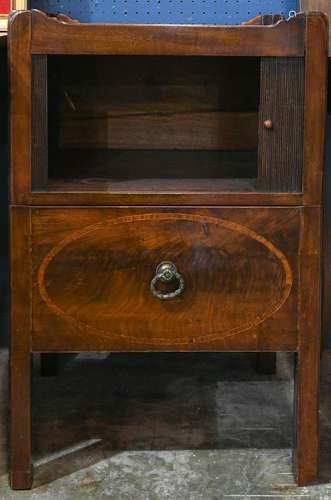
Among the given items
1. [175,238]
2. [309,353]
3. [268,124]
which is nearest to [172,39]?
[268,124]

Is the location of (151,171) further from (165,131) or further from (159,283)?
(159,283)

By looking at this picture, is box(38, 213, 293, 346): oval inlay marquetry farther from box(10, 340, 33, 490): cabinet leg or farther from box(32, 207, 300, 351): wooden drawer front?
box(10, 340, 33, 490): cabinet leg

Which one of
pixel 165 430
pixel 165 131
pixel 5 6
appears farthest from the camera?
pixel 5 6

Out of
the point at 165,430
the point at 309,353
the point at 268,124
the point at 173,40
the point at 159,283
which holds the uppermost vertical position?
the point at 173,40

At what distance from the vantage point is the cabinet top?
1229 millimetres

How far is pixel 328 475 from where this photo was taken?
1349mm

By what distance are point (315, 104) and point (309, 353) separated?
0.44 meters

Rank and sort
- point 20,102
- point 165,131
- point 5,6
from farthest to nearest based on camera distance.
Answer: point 5,6 < point 165,131 < point 20,102

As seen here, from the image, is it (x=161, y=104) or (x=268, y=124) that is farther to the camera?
(x=161, y=104)

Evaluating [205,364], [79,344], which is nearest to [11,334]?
[79,344]

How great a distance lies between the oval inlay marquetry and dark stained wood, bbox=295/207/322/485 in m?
0.04

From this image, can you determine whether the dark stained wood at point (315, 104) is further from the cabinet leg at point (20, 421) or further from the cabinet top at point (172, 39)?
the cabinet leg at point (20, 421)

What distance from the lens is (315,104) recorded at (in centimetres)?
125

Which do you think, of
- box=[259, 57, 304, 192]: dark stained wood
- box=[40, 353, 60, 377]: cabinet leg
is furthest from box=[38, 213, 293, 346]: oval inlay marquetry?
box=[40, 353, 60, 377]: cabinet leg
